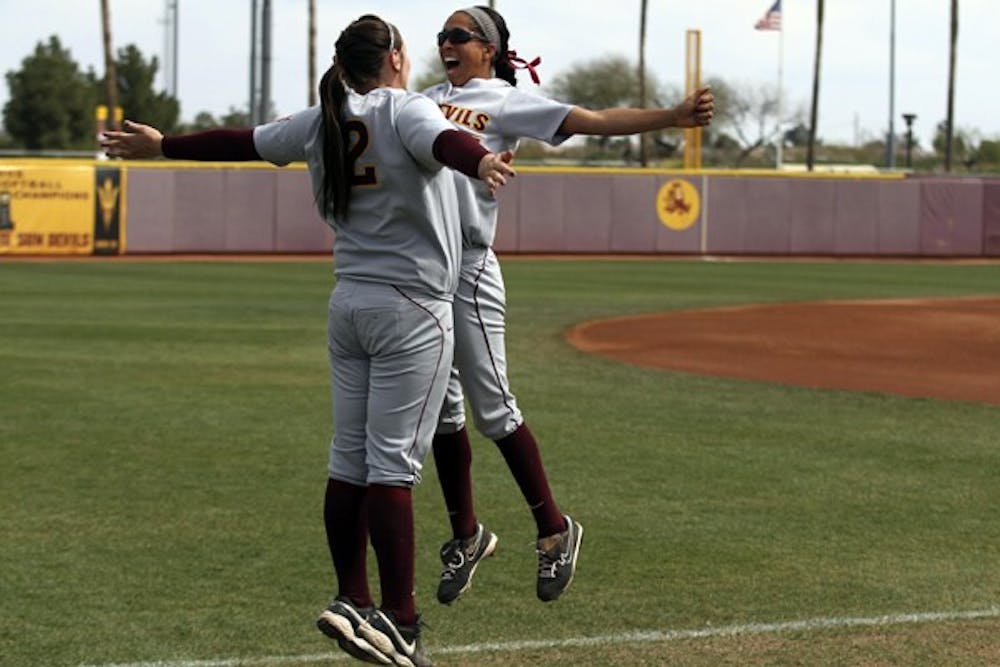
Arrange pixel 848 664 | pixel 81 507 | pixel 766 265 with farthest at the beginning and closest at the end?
pixel 766 265 → pixel 81 507 → pixel 848 664

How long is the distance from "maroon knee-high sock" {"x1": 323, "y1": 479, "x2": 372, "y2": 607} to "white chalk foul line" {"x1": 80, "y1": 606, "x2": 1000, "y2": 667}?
0.52 meters

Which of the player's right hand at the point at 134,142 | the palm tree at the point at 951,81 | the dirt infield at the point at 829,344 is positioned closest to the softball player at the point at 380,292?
the player's right hand at the point at 134,142

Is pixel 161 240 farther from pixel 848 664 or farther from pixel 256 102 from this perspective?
pixel 848 664

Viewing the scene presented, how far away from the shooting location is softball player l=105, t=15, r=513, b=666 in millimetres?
5199

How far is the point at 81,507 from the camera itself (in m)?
8.70

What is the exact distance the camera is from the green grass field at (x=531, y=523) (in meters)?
6.19

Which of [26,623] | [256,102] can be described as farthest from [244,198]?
[26,623]

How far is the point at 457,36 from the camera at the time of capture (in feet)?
19.3

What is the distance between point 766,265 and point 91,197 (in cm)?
1318

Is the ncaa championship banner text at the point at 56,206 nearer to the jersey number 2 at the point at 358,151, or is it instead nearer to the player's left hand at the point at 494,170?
the jersey number 2 at the point at 358,151

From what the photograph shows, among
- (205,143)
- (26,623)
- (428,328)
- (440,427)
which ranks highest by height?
(205,143)

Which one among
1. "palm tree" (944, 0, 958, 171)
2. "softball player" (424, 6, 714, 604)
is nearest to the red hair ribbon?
"softball player" (424, 6, 714, 604)

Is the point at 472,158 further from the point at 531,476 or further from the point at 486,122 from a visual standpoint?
the point at 531,476

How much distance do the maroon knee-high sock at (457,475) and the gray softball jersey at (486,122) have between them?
0.69m
